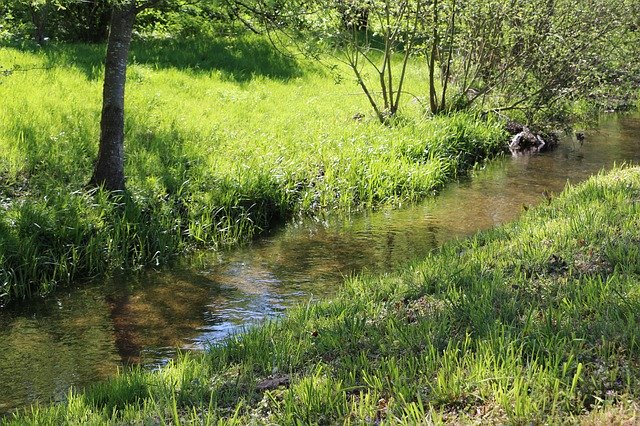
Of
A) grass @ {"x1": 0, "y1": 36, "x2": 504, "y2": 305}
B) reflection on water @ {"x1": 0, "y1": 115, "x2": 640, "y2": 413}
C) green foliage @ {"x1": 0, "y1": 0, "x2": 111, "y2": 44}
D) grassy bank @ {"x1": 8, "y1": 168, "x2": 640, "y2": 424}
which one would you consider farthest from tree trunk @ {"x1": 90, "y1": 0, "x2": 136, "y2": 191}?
green foliage @ {"x1": 0, "y1": 0, "x2": 111, "y2": 44}

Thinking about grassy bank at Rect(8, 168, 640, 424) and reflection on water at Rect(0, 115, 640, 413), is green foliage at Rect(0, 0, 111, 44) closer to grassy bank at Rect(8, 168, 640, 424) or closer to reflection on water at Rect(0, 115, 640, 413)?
reflection on water at Rect(0, 115, 640, 413)

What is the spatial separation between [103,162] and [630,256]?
6381mm

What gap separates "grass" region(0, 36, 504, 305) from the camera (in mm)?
8258

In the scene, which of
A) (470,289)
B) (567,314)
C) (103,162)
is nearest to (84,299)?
(103,162)

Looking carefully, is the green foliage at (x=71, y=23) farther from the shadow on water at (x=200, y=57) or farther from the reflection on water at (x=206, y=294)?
the reflection on water at (x=206, y=294)

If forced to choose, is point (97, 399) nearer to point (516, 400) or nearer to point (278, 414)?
point (278, 414)

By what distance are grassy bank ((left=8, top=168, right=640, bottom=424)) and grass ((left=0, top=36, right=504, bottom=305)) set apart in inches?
120

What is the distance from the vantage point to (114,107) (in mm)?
9125

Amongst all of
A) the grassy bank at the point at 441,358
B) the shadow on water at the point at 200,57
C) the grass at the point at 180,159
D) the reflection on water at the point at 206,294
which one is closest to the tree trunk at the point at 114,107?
the grass at the point at 180,159

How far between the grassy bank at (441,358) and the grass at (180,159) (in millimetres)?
3045

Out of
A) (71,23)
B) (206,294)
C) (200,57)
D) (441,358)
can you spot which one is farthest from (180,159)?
(71,23)

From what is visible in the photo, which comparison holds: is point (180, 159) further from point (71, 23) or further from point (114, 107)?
point (71, 23)

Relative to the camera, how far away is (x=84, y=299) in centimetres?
753

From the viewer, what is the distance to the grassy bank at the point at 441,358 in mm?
3631
